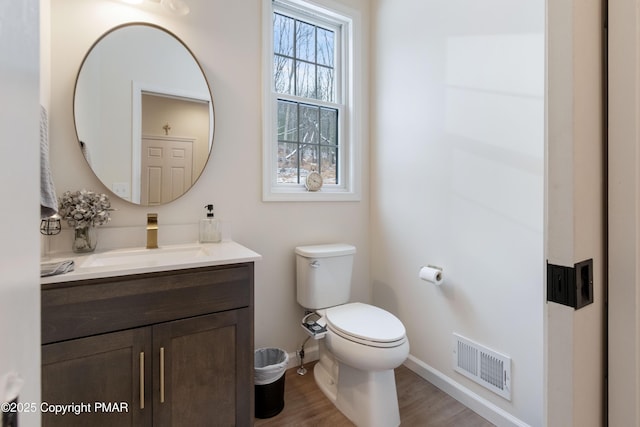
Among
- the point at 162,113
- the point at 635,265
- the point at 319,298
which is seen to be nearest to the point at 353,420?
the point at 319,298

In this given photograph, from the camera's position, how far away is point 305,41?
2221 millimetres

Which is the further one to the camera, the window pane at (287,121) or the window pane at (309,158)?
the window pane at (309,158)

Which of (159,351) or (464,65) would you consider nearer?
(159,351)

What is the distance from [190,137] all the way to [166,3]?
66 centimetres

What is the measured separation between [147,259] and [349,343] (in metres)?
1.02

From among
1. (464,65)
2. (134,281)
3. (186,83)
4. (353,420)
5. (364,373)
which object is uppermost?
(464,65)

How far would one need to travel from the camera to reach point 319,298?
6.16 feet

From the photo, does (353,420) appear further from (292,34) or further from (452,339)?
(292,34)

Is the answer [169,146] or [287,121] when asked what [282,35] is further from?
[169,146]

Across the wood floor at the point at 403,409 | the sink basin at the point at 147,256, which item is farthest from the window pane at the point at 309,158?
the wood floor at the point at 403,409

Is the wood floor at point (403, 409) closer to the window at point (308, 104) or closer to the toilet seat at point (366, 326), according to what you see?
the toilet seat at point (366, 326)

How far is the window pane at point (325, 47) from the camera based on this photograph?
2.29 meters

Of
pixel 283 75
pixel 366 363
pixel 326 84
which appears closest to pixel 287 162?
pixel 283 75

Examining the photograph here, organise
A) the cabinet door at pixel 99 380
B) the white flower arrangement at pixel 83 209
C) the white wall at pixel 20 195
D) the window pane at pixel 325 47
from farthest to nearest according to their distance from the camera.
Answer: the window pane at pixel 325 47, the white flower arrangement at pixel 83 209, the cabinet door at pixel 99 380, the white wall at pixel 20 195
